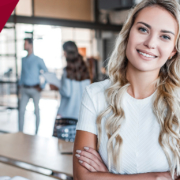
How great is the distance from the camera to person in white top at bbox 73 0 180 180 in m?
1.30

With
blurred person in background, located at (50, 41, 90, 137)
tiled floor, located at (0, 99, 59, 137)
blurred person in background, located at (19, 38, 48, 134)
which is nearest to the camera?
blurred person in background, located at (50, 41, 90, 137)

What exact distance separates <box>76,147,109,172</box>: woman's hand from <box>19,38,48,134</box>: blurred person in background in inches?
145

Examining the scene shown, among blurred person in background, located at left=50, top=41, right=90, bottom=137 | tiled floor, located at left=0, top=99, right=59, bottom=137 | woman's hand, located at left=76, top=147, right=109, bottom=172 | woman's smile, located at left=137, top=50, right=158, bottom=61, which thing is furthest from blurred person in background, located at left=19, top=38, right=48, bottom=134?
woman's smile, located at left=137, top=50, right=158, bottom=61

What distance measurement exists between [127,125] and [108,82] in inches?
10.1

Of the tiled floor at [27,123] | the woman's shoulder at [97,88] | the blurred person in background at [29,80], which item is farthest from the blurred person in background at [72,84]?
the woman's shoulder at [97,88]

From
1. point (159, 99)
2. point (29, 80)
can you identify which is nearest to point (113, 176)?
point (159, 99)

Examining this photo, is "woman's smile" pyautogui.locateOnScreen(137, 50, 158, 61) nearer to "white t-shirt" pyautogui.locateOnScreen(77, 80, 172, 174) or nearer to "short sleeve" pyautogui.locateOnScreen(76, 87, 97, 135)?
"white t-shirt" pyautogui.locateOnScreen(77, 80, 172, 174)

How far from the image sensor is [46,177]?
1690 millimetres

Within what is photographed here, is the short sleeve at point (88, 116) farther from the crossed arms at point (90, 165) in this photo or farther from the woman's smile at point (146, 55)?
the woman's smile at point (146, 55)

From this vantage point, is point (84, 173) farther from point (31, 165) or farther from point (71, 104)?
point (71, 104)

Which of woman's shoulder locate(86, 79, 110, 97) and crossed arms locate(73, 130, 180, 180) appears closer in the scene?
crossed arms locate(73, 130, 180, 180)

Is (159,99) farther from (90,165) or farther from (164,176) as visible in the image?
(90,165)

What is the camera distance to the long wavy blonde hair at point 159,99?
51.7 inches

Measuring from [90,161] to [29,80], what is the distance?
395cm
